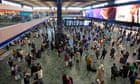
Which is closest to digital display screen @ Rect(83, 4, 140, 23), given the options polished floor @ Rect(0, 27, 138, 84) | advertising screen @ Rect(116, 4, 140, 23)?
advertising screen @ Rect(116, 4, 140, 23)

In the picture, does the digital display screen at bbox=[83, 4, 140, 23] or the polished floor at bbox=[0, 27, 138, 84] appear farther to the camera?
the digital display screen at bbox=[83, 4, 140, 23]

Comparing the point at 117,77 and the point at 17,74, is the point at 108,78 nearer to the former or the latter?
the point at 117,77

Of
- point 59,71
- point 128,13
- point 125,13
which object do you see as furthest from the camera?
point 125,13

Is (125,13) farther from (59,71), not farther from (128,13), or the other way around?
(59,71)

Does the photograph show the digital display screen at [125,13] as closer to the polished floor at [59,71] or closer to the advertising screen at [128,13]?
the advertising screen at [128,13]

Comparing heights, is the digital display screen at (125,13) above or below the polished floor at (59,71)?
above

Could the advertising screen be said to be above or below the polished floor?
above

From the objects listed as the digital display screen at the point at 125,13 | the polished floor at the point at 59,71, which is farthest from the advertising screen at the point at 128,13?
the polished floor at the point at 59,71

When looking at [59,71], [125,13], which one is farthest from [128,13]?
[59,71]

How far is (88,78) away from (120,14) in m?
13.0

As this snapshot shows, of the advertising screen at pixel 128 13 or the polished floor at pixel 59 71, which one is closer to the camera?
the polished floor at pixel 59 71

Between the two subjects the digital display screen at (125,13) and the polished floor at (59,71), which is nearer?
the polished floor at (59,71)

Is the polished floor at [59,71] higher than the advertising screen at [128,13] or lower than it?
lower

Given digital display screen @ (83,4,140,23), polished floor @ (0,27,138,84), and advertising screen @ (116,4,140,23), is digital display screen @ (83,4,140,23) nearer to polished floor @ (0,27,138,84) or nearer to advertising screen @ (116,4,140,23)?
advertising screen @ (116,4,140,23)
